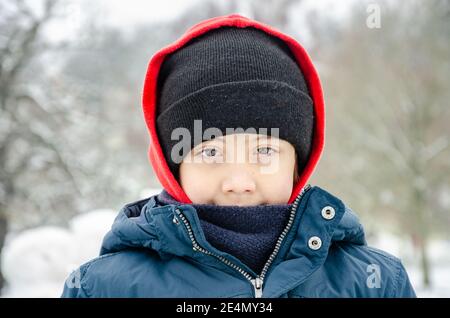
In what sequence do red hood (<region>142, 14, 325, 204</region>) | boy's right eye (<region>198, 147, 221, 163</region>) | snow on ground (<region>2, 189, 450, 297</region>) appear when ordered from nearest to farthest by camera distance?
boy's right eye (<region>198, 147, 221, 163</region>) < red hood (<region>142, 14, 325, 204</region>) < snow on ground (<region>2, 189, 450, 297</region>)

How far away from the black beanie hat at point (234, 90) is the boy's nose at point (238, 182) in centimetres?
11

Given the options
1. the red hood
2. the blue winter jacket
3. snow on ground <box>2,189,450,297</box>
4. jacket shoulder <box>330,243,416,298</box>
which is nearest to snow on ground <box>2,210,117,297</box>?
snow on ground <box>2,189,450,297</box>

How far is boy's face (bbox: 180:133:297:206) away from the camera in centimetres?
108

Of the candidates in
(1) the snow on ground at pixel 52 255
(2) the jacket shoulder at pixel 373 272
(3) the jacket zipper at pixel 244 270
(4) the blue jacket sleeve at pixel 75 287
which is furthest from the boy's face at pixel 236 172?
(1) the snow on ground at pixel 52 255

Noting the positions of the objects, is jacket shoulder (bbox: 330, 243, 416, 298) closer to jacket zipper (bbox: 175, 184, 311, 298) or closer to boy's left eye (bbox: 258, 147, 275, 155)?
jacket zipper (bbox: 175, 184, 311, 298)

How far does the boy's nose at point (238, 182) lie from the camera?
107cm

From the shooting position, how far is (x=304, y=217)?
3.47 feet

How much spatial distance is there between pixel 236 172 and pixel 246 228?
0.13m

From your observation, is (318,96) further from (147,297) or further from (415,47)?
(415,47)

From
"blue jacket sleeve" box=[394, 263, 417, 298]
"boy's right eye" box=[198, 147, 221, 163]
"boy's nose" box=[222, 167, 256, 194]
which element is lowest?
"blue jacket sleeve" box=[394, 263, 417, 298]

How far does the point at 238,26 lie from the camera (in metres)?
1.25

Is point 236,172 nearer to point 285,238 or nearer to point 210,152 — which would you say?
point 210,152

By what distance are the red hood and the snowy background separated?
188 inches

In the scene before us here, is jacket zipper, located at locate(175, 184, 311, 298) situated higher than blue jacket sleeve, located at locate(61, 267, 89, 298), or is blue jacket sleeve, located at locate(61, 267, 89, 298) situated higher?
jacket zipper, located at locate(175, 184, 311, 298)
